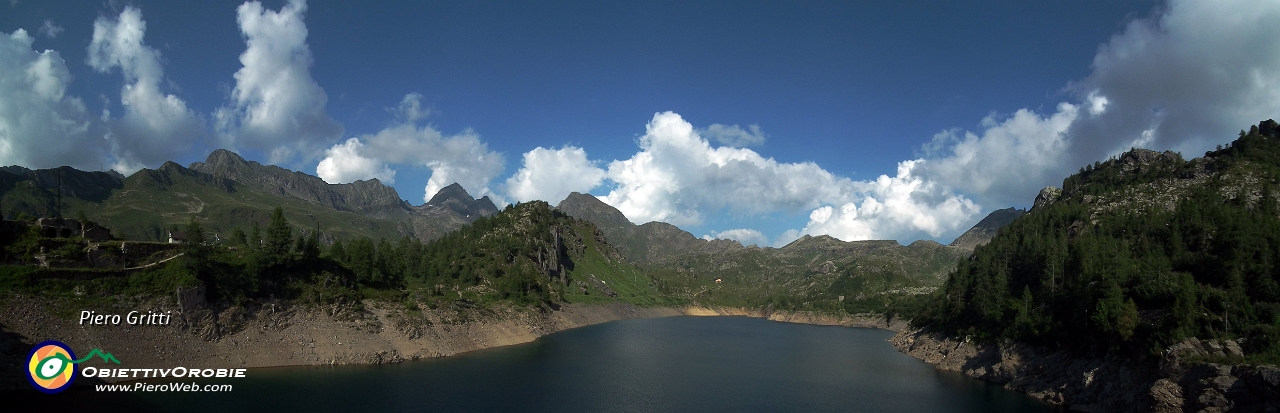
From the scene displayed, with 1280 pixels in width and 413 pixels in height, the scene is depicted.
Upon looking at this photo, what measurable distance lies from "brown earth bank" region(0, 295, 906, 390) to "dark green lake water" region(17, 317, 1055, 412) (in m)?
3.08

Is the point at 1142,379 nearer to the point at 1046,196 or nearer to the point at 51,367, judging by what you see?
the point at 51,367

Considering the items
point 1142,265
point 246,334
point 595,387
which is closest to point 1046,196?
point 1142,265

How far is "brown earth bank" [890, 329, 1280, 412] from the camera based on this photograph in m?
44.1

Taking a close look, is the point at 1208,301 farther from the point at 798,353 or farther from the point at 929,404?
the point at 798,353

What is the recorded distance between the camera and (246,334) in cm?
6838

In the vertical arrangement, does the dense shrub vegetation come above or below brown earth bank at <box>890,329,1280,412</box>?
above

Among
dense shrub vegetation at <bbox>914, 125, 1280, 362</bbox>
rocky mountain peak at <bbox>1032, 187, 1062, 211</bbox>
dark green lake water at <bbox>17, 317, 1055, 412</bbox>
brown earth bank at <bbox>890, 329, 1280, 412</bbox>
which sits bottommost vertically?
dark green lake water at <bbox>17, 317, 1055, 412</bbox>

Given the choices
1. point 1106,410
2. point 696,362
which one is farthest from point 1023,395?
point 696,362

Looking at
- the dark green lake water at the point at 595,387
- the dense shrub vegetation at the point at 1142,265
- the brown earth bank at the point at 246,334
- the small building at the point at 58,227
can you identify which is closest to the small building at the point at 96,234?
the small building at the point at 58,227

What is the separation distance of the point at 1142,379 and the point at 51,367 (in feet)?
298

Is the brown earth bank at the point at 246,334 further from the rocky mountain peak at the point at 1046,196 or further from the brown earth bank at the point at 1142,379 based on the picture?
the rocky mountain peak at the point at 1046,196

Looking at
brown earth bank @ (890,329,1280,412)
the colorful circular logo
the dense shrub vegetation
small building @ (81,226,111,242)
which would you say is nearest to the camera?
brown earth bank @ (890,329,1280,412)

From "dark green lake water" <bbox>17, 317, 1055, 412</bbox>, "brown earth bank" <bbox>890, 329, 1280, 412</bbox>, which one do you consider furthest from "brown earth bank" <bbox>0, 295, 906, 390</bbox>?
"brown earth bank" <bbox>890, 329, 1280, 412</bbox>

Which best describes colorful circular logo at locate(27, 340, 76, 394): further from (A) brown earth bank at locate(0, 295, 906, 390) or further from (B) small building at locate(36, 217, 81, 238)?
(B) small building at locate(36, 217, 81, 238)
